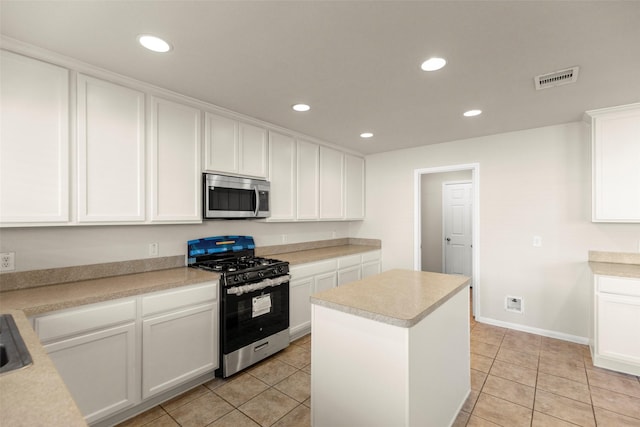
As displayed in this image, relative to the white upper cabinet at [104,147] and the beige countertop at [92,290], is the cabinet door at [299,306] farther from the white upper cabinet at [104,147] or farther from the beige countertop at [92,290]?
the white upper cabinet at [104,147]

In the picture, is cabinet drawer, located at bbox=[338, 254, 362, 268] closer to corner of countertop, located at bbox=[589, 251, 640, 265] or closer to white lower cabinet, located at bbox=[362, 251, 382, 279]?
white lower cabinet, located at bbox=[362, 251, 382, 279]

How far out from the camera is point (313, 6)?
148 cm

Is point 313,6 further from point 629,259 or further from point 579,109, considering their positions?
point 629,259

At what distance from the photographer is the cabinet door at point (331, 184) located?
4.16 metres

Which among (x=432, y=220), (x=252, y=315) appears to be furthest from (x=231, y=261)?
(x=432, y=220)

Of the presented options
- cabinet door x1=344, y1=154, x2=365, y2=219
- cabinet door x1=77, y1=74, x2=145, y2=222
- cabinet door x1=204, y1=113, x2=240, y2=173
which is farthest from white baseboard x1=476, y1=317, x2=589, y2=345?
cabinet door x1=77, y1=74, x2=145, y2=222

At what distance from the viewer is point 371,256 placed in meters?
4.59

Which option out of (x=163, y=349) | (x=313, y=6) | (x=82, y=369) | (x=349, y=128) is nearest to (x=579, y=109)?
Result: (x=349, y=128)

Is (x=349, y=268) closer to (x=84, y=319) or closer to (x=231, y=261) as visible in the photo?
(x=231, y=261)

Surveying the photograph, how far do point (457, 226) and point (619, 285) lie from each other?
124 inches

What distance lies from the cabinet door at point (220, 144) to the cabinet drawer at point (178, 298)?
1.10 metres

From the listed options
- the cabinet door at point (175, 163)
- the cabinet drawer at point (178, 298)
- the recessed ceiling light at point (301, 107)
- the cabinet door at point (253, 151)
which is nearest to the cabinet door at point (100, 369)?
the cabinet drawer at point (178, 298)

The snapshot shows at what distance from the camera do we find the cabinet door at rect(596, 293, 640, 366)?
2547mm

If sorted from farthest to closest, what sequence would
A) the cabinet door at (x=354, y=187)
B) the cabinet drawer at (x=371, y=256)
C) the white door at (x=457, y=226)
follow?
the white door at (x=457, y=226), the cabinet door at (x=354, y=187), the cabinet drawer at (x=371, y=256)
